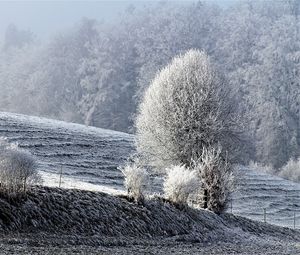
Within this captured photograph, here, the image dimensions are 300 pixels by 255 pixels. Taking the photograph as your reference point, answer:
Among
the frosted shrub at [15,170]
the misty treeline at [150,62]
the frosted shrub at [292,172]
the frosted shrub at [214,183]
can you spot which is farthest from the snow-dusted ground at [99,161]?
the misty treeline at [150,62]

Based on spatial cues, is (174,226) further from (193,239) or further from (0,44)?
(0,44)

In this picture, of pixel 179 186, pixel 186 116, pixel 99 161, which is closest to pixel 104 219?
pixel 179 186

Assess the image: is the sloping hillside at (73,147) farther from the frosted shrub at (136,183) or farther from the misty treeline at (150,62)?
the misty treeline at (150,62)

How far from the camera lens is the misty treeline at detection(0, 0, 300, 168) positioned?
13262 cm

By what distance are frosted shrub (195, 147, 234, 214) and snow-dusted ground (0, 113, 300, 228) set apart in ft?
41.8

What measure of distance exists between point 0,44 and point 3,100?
4064cm

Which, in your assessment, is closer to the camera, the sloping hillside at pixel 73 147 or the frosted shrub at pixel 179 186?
the frosted shrub at pixel 179 186

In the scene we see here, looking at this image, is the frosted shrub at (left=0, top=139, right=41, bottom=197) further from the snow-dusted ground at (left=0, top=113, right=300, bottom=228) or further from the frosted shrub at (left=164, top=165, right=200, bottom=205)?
the snow-dusted ground at (left=0, top=113, right=300, bottom=228)

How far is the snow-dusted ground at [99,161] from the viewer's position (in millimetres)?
47125

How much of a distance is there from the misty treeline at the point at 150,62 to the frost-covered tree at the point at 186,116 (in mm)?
78617

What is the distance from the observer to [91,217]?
66.1 ft

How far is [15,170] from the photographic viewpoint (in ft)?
64.2

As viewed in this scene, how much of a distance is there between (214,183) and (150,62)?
123m

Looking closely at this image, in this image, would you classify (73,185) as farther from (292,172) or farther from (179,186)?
(292,172)
